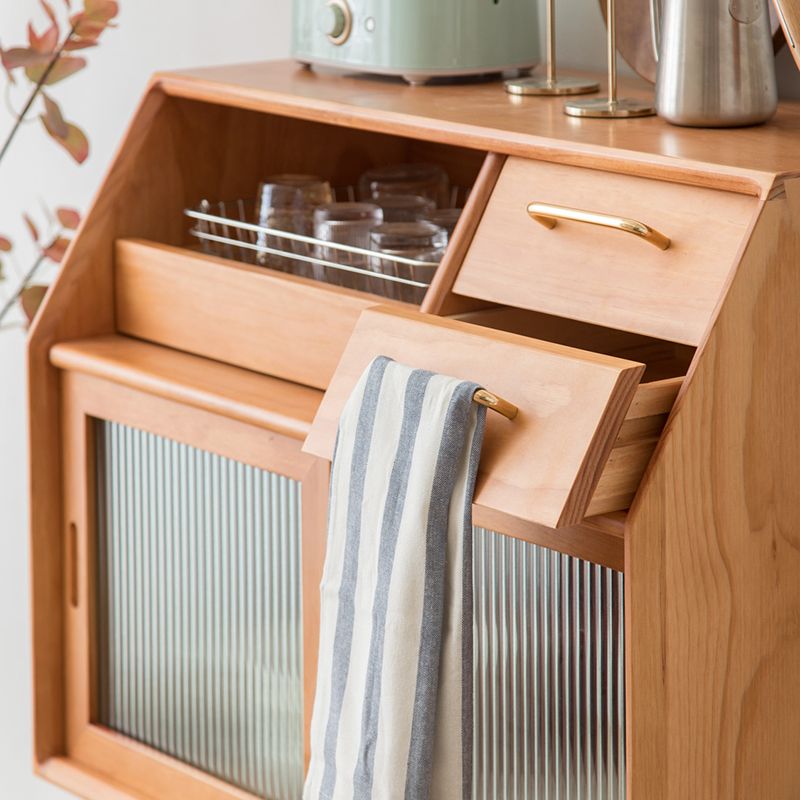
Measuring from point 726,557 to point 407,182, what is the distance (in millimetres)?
746

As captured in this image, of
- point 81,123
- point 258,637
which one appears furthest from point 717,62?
point 81,123

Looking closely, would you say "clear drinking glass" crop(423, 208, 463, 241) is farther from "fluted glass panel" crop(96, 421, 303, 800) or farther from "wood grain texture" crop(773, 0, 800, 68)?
"wood grain texture" crop(773, 0, 800, 68)

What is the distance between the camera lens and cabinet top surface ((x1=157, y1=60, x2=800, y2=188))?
119 cm

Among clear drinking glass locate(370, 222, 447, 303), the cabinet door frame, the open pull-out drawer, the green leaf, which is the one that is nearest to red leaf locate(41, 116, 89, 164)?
the green leaf

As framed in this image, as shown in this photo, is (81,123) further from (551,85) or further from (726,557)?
(726,557)

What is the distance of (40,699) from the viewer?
1713 mm

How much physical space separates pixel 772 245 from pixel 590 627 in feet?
1.13

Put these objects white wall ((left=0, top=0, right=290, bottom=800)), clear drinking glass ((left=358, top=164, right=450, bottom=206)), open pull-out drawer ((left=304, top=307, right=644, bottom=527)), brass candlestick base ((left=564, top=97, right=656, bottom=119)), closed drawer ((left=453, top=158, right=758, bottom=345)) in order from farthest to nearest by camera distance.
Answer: white wall ((left=0, top=0, right=290, bottom=800)) → clear drinking glass ((left=358, top=164, right=450, bottom=206)) → brass candlestick base ((left=564, top=97, right=656, bottom=119)) → closed drawer ((left=453, top=158, right=758, bottom=345)) → open pull-out drawer ((left=304, top=307, right=644, bottom=527))

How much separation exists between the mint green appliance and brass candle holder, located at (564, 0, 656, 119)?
0.21m

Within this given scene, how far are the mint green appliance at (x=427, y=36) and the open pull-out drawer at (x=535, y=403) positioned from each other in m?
0.51

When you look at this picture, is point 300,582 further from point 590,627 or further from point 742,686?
point 742,686

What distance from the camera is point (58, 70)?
1.93 m

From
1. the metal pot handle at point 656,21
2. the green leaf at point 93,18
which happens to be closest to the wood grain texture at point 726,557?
the metal pot handle at point 656,21

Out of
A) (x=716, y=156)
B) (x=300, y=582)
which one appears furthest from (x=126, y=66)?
(x=716, y=156)
